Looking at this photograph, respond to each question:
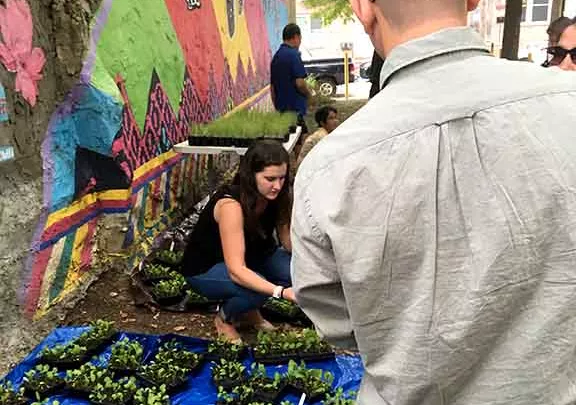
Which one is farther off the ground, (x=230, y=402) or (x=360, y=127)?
(x=360, y=127)

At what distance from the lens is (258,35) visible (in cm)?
1155

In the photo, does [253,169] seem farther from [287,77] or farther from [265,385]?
[287,77]

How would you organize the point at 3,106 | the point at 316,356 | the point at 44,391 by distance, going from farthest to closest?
the point at 316,356 → the point at 3,106 → the point at 44,391

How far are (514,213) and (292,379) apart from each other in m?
2.39

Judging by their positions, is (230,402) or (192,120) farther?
(192,120)

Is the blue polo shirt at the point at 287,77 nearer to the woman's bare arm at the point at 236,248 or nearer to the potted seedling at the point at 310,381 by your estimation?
the woman's bare arm at the point at 236,248

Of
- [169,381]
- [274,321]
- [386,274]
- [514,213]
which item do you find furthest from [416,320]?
[274,321]

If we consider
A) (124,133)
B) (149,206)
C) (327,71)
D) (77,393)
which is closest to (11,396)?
(77,393)

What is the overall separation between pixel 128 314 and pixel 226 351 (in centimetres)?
100

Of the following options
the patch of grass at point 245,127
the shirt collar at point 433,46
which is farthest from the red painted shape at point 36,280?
the shirt collar at point 433,46

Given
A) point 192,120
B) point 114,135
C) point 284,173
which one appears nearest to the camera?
point 284,173

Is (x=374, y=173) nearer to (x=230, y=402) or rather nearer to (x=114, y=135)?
(x=230, y=402)

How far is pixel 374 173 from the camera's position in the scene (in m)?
0.92

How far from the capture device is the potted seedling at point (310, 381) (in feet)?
9.98
